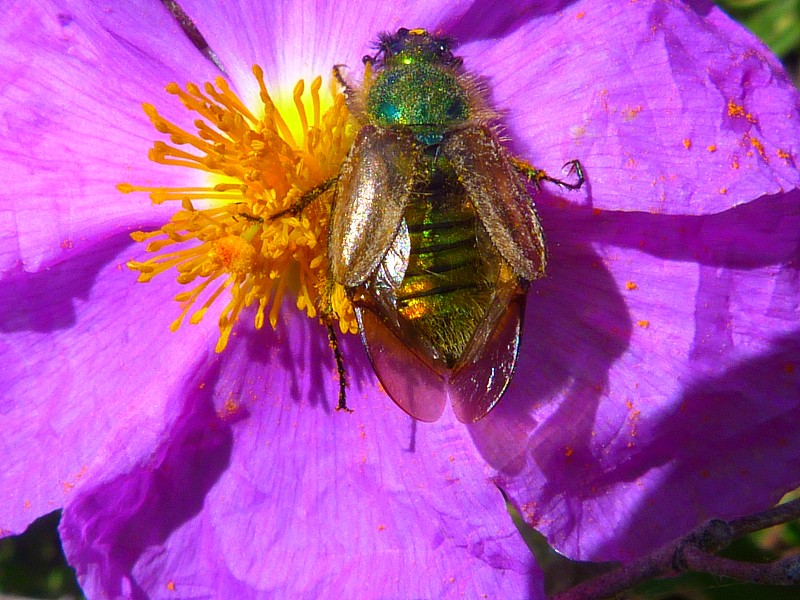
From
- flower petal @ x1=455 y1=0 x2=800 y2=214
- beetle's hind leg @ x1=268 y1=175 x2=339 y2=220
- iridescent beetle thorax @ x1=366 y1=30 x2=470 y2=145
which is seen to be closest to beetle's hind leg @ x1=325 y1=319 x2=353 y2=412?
beetle's hind leg @ x1=268 y1=175 x2=339 y2=220

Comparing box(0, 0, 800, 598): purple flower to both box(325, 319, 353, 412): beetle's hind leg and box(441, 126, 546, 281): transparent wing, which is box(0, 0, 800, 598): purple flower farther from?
box(441, 126, 546, 281): transparent wing

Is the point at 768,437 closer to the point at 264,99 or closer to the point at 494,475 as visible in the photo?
the point at 494,475

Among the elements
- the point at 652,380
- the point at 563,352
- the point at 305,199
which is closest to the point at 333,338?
the point at 305,199

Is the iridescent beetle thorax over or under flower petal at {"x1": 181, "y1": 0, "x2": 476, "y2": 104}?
under

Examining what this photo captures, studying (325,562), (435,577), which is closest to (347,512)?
(325,562)

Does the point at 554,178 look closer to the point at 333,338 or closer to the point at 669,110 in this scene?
the point at 669,110

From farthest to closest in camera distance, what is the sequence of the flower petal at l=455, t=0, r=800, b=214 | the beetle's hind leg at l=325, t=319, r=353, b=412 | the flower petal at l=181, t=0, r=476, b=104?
the flower petal at l=181, t=0, r=476, b=104 → the beetle's hind leg at l=325, t=319, r=353, b=412 → the flower petal at l=455, t=0, r=800, b=214

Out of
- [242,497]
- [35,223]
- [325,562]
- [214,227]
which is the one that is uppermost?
[35,223]

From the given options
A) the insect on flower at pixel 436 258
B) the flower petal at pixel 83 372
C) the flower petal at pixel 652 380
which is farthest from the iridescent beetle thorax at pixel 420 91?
the flower petal at pixel 83 372
